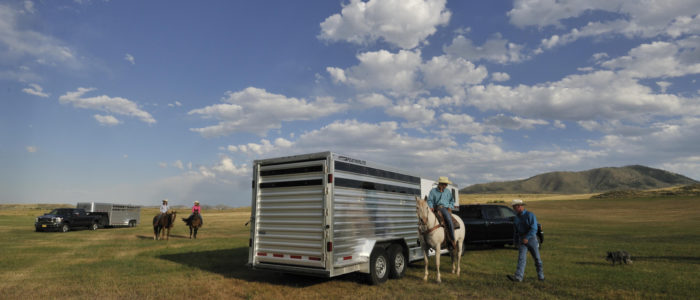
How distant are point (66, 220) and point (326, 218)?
27.6 m

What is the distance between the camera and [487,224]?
15.0 m

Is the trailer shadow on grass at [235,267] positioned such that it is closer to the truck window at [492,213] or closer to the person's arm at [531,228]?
the person's arm at [531,228]

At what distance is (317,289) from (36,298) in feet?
19.4

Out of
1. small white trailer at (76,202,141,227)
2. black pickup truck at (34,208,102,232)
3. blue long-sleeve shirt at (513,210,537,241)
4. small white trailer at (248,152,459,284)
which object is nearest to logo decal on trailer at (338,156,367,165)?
small white trailer at (248,152,459,284)

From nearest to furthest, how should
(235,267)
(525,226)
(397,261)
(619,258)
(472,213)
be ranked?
(525,226), (397,261), (619,258), (235,267), (472,213)

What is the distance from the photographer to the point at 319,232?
8.23 metres

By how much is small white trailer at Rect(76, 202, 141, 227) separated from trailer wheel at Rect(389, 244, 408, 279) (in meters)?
29.8

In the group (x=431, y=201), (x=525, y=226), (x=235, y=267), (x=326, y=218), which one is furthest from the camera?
(x=235, y=267)

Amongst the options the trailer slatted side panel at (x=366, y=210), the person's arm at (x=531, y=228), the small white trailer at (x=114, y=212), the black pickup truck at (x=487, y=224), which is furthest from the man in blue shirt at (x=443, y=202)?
the small white trailer at (x=114, y=212)

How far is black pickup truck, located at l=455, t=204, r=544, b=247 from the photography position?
14867mm

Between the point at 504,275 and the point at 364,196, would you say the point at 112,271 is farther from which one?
the point at 504,275

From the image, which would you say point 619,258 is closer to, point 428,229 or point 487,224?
point 487,224

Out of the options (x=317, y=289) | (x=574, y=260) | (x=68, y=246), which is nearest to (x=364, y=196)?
(x=317, y=289)

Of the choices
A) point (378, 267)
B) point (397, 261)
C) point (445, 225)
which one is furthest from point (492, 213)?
point (378, 267)
